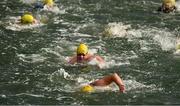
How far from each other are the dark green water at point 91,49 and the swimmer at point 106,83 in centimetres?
17

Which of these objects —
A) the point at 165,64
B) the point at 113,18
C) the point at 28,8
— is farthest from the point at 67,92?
the point at 28,8

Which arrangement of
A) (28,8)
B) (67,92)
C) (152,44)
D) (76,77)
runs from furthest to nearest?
(28,8) → (152,44) → (76,77) → (67,92)

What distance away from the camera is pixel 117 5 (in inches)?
1043

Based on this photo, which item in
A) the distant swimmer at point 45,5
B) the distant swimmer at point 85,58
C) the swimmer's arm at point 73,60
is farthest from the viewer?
the distant swimmer at point 45,5

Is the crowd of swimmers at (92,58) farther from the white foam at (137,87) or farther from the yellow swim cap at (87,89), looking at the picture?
the white foam at (137,87)

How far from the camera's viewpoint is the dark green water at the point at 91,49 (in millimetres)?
14352

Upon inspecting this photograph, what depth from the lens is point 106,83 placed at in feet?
47.8

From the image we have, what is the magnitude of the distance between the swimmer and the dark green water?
168 mm

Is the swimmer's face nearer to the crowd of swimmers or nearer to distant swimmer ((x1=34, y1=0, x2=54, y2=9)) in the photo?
the crowd of swimmers

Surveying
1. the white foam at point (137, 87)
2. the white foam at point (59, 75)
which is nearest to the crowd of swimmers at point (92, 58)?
the white foam at point (137, 87)

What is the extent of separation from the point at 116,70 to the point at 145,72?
87 centimetres

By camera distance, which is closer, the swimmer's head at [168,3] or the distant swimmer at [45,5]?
the swimmer's head at [168,3]

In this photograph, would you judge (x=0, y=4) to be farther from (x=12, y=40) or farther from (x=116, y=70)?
(x=116, y=70)

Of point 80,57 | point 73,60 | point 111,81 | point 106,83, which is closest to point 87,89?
point 106,83
